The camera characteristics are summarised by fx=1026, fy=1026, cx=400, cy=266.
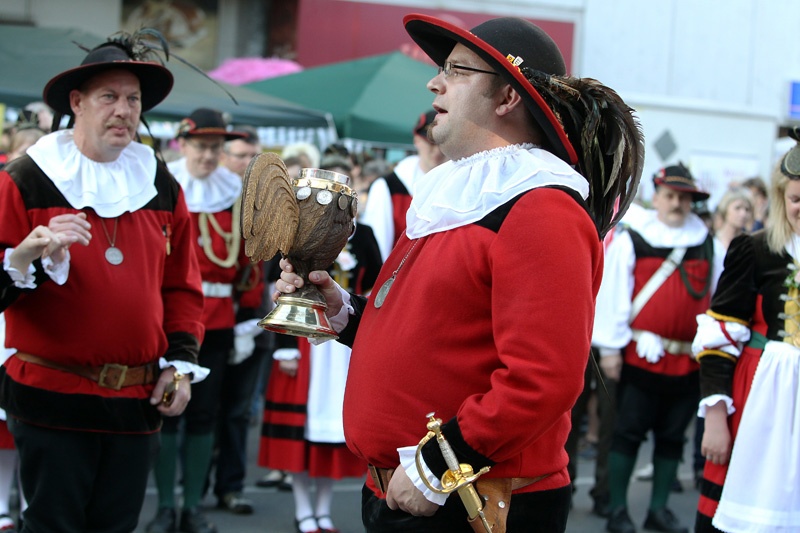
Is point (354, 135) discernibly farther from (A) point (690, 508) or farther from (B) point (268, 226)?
(B) point (268, 226)

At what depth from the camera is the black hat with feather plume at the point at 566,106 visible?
2.57m

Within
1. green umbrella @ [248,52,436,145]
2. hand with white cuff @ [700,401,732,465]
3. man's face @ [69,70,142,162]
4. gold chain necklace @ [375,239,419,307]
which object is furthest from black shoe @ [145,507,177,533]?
green umbrella @ [248,52,436,145]

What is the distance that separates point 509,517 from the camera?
8.36ft

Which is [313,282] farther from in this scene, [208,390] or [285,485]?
[285,485]

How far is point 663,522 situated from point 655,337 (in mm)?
1175

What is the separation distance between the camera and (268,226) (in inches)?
107

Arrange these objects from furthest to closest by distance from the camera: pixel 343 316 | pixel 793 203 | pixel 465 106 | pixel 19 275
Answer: pixel 793 203, pixel 19 275, pixel 343 316, pixel 465 106

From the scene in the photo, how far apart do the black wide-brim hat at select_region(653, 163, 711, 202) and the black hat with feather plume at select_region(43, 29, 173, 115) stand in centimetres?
342

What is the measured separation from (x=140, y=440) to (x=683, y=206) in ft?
12.4

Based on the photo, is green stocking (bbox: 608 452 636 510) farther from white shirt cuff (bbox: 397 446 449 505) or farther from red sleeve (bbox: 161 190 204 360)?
white shirt cuff (bbox: 397 446 449 505)

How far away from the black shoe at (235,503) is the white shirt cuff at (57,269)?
9.93ft

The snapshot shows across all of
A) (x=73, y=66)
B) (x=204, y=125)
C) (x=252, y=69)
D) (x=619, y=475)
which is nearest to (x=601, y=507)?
(x=619, y=475)

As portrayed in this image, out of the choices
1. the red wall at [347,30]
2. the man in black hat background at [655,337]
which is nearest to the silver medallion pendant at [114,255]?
the man in black hat background at [655,337]

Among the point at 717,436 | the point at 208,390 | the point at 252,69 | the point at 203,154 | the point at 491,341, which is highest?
the point at 252,69
